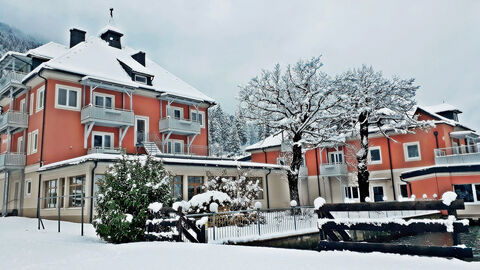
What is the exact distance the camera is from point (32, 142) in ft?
82.6

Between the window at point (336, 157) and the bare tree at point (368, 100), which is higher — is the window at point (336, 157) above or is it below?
below

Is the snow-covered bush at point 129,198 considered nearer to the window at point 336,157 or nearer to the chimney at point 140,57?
the chimney at point 140,57

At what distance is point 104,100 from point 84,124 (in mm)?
2425

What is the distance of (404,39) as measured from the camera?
25.5 m

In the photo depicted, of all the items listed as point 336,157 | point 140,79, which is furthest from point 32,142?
point 336,157

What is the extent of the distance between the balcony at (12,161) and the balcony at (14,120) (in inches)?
85.0

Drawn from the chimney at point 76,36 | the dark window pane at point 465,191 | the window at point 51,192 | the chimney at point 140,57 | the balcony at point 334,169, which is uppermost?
the chimney at point 76,36

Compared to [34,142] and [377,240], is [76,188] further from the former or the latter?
[377,240]

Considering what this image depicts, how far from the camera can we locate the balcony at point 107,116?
79.6 ft

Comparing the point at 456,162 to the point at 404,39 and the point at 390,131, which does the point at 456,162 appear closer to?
the point at 390,131

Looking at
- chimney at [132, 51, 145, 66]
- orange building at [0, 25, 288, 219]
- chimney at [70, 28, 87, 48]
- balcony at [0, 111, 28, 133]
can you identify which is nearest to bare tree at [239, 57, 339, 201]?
orange building at [0, 25, 288, 219]

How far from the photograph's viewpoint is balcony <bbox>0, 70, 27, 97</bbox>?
86.5ft

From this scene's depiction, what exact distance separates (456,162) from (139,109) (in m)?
24.3

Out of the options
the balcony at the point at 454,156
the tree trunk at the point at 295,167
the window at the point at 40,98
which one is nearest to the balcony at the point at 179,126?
the window at the point at 40,98
